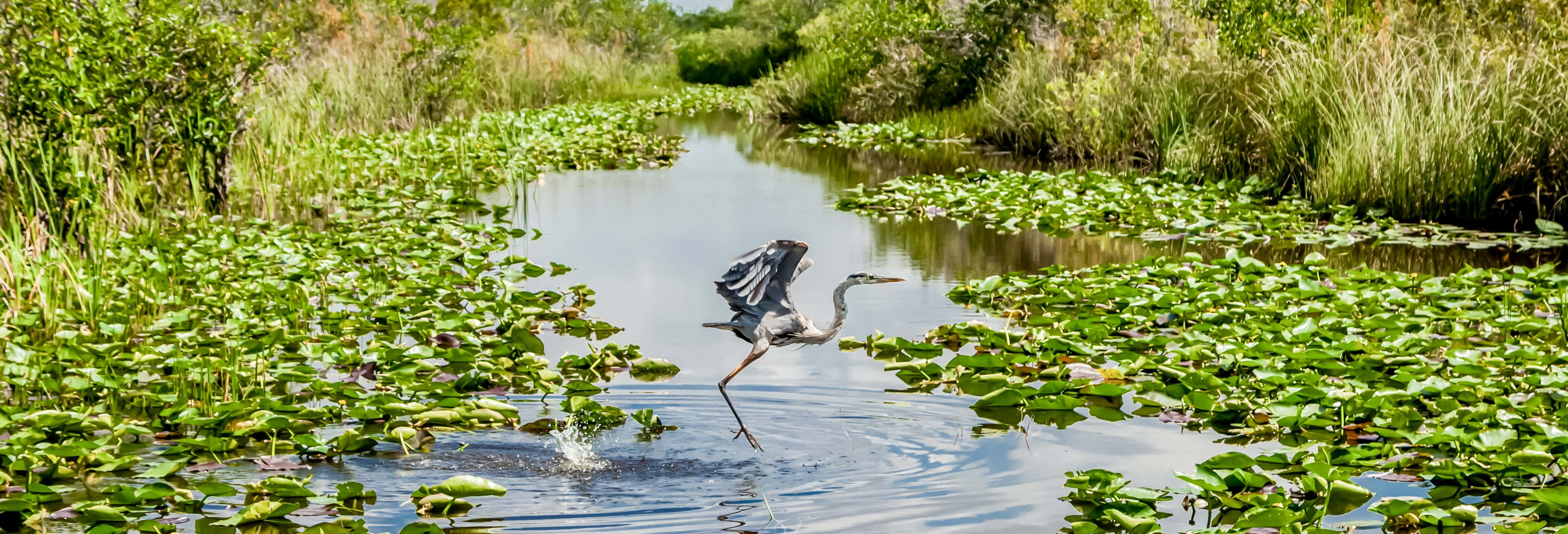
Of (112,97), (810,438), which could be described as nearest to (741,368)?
(810,438)

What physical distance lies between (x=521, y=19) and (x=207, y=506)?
2687 cm

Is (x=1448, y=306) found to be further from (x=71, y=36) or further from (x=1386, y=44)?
(x=71, y=36)

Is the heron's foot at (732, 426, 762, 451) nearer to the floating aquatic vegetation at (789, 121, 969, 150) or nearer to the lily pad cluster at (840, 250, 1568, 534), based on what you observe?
the lily pad cluster at (840, 250, 1568, 534)

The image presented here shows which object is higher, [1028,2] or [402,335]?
[1028,2]

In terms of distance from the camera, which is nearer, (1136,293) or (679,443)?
(679,443)

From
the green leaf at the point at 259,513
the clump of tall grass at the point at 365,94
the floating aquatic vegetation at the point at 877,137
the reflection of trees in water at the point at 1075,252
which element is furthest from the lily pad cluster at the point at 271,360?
the floating aquatic vegetation at the point at 877,137

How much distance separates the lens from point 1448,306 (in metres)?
6.76

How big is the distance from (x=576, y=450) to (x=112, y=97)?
16.9ft

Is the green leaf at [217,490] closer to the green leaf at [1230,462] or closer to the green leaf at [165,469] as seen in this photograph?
the green leaf at [165,469]

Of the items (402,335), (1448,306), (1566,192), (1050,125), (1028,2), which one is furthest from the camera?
(1028,2)

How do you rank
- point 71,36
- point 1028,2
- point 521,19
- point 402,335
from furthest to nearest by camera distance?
point 521,19 → point 1028,2 → point 71,36 → point 402,335

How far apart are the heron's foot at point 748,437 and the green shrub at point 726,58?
32900mm

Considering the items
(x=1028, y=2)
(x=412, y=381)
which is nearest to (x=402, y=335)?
(x=412, y=381)

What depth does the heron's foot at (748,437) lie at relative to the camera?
4.65 metres
